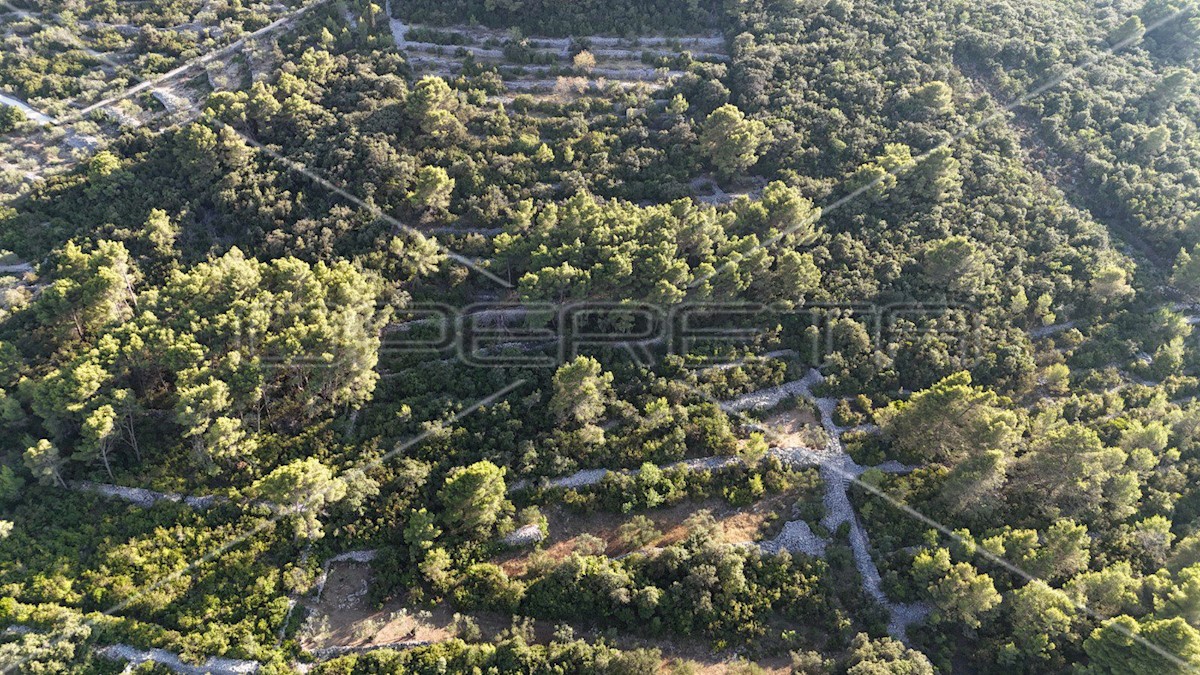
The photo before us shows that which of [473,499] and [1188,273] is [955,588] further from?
[1188,273]

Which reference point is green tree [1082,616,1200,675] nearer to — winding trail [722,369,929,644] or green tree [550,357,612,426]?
winding trail [722,369,929,644]

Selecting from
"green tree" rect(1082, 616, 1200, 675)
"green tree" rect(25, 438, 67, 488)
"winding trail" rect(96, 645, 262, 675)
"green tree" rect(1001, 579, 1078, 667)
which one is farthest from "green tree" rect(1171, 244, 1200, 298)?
"green tree" rect(25, 438, 67, 488)

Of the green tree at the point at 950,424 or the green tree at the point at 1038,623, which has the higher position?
the green tree at the point at 950,424

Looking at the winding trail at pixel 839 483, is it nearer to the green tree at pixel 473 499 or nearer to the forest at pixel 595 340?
the forest at pixel 595 340

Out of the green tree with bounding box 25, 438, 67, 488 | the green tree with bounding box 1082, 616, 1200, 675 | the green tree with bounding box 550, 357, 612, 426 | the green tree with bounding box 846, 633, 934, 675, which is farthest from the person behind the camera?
the green tree with bounding box 550, 357, 612, 426

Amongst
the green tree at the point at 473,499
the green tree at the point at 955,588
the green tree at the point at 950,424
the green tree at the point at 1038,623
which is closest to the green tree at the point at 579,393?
the green tree at the point at 473,499

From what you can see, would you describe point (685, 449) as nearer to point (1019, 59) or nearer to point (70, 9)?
point (1019, 59)

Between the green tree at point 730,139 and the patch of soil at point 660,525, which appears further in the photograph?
the green tree at point 730,139

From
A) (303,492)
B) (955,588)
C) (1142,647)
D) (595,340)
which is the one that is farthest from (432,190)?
(1142,647)
